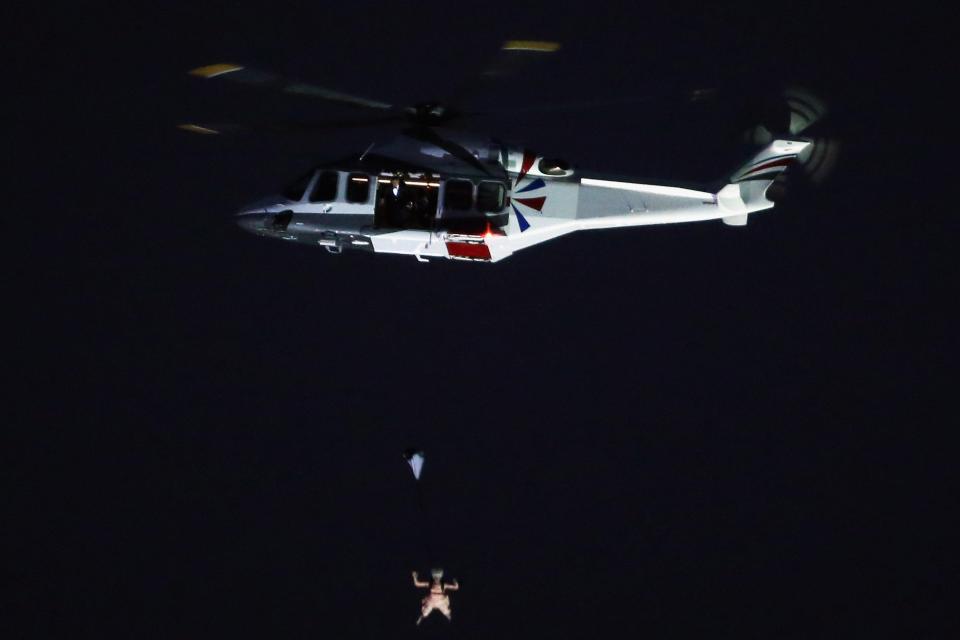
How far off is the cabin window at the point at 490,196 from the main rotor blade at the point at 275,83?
72.7 inches

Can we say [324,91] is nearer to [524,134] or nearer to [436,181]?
[436,181]

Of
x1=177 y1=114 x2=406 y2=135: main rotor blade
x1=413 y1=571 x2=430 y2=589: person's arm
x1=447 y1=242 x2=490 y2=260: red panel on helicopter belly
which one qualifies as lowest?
x1=413 y1=571 x2=430 y2=589: person's arm

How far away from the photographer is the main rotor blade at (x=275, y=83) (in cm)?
2141

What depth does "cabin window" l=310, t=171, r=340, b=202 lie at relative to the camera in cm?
2352

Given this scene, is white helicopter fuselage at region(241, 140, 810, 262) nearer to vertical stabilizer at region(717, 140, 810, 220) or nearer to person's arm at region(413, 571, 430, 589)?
vertical stabilizer at region(717, 140, 810, 220)

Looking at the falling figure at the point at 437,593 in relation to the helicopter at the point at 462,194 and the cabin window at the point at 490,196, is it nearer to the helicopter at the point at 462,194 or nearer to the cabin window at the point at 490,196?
the helicopter at the point at 462,194

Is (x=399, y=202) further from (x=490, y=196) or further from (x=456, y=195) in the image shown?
(x=490, y=196)

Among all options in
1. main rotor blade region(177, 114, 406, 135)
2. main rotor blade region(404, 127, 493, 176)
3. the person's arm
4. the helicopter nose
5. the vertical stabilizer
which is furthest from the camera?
the helicopter nose

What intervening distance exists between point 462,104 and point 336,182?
2.38m

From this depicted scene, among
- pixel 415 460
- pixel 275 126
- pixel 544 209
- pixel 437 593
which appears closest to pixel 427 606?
pixel 437 593

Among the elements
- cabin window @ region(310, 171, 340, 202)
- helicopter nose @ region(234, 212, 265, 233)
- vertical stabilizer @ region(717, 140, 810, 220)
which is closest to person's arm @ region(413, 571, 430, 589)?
cabin window @ region(310, 171, 340, 202)

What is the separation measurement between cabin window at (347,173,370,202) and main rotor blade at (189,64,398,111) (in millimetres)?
1150

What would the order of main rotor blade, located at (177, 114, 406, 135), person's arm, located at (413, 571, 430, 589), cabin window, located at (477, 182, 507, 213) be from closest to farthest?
person's arm, located at (413, 571, 430, 589) < main rotor blade, located at (177, 114, 406, 135) < cabin window, located at (477, 182, 507, 213)

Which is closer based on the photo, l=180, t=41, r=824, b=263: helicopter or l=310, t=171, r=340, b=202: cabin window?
l=180, t=41, r=824, b=263: helicopter
